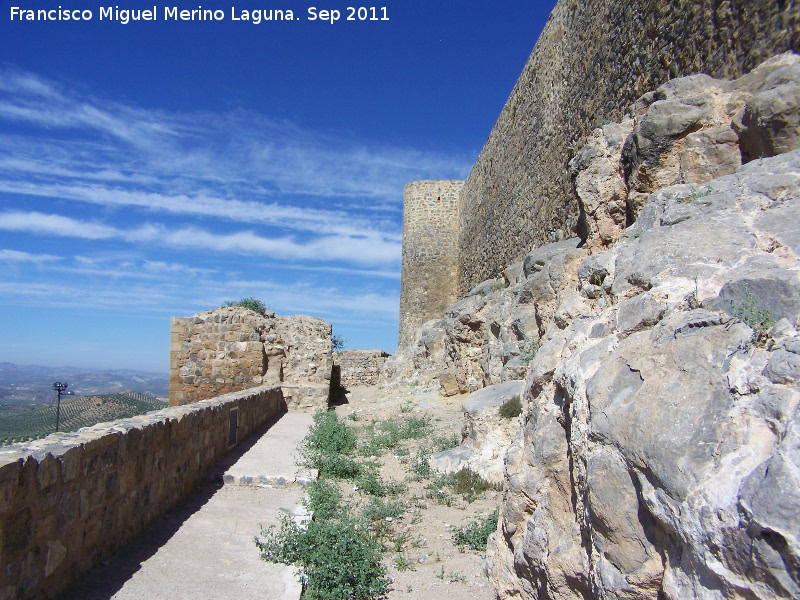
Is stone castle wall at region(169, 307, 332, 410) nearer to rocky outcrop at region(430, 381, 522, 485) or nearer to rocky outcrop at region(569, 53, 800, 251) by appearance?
rocky outcrop at region(430, 381, 522, 485)

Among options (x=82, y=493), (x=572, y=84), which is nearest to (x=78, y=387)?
(x=572, y=84)

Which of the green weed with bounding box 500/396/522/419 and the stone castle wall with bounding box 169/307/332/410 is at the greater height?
the stone castle wall with bounding box 169/307/332/410

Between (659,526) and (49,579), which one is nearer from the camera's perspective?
(659,526)

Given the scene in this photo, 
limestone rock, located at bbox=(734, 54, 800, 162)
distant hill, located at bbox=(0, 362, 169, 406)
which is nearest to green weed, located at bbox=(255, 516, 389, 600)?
limestone rock, located at bbox=(734, 54, 800, 162)

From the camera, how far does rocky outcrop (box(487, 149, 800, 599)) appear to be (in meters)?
1.84

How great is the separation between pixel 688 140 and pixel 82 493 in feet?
16.5

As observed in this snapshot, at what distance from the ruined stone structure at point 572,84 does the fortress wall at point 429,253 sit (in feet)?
4.63

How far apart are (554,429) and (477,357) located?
9.95m

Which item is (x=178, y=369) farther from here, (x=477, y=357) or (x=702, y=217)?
(x=702, y=217)

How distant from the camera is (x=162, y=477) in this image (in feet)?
16.4

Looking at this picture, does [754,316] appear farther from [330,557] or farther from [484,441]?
[484,441]

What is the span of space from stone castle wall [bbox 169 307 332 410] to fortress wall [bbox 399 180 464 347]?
12212 mm

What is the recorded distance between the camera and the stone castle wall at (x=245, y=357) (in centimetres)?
1238

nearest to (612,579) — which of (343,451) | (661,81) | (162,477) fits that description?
(162,477)
